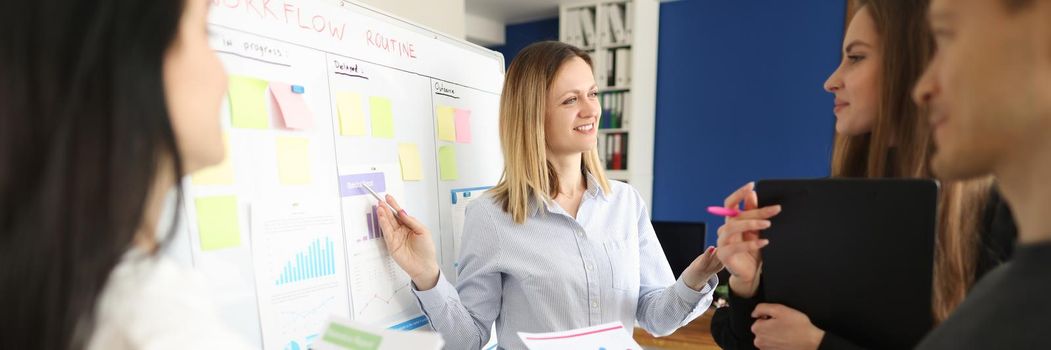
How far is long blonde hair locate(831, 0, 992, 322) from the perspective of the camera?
72 centimetres

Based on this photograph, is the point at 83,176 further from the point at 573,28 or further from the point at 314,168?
the point at 573,28

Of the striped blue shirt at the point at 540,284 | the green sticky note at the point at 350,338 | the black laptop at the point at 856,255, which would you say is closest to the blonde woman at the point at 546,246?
the striped blue shirt at the point at 540,284

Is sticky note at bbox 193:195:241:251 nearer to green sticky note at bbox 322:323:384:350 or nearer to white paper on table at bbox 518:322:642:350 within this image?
green sticky note at bbox 322:323:384:350

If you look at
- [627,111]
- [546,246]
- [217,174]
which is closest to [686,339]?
[546,246]

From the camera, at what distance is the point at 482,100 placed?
1617 millimetres

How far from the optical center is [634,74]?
12.8 ft

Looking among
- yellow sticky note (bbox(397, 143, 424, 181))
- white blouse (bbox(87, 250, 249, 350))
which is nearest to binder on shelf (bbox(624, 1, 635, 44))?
yellow sticky note (bbox(397, 143, 424, 181))

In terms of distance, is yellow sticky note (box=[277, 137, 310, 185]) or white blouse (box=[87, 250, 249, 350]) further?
yellow sticky note (box=[277, 137, 310, 185])

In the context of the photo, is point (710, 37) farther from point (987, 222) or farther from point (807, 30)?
point (987, 222)

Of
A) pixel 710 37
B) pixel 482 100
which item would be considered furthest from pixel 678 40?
pixel 482 100

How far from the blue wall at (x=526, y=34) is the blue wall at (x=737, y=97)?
1.11 m

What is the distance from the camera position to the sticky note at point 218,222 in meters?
0.85

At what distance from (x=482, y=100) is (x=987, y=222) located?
50.0 inches

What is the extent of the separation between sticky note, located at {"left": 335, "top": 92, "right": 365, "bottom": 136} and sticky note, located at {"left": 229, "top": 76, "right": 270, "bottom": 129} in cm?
17
